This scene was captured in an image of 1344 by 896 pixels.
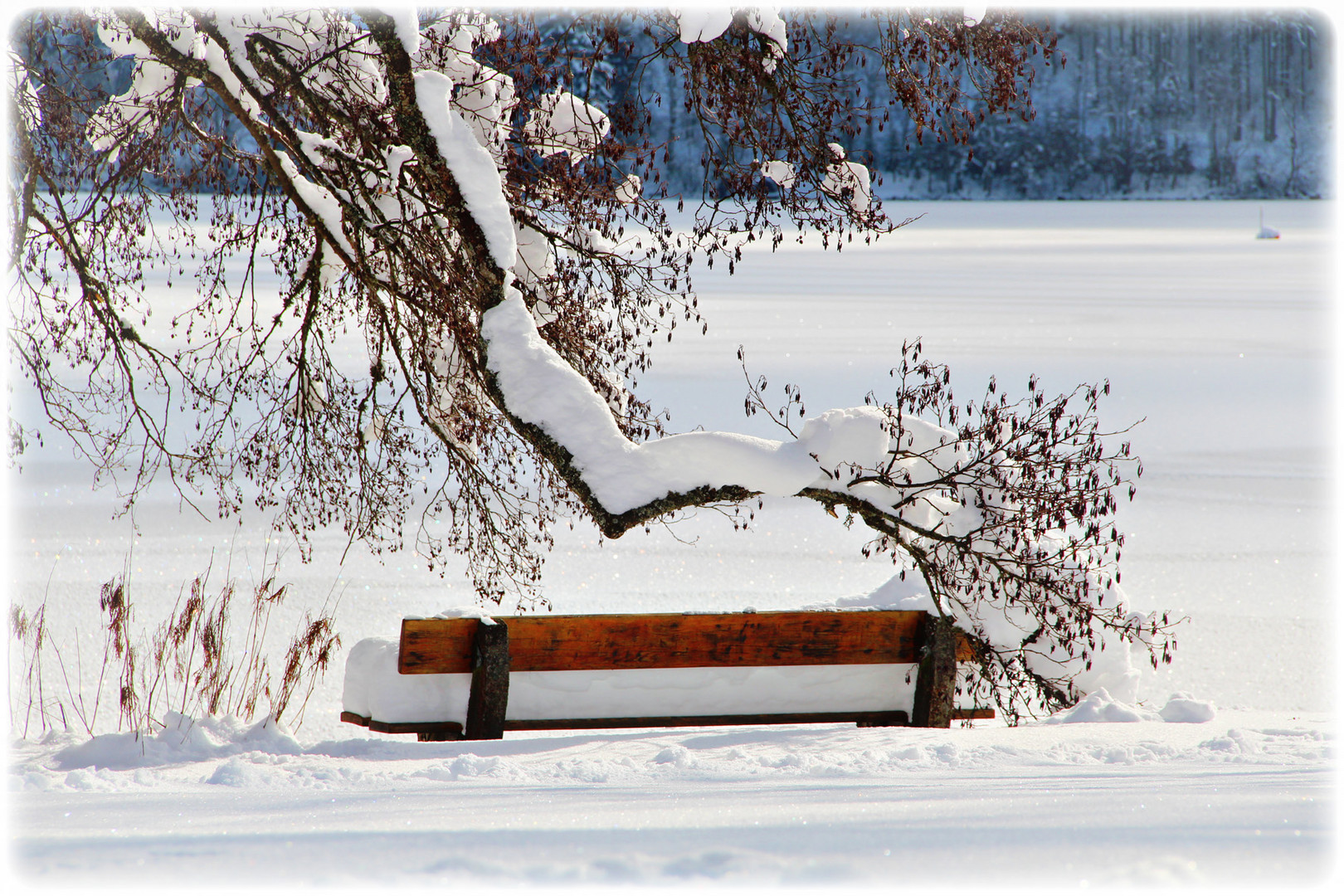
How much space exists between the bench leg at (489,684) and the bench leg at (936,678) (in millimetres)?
2020

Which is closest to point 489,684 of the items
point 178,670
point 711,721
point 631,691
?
point 631,691

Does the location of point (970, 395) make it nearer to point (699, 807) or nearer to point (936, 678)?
point (936, 678)

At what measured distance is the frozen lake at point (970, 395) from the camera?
8.59 m

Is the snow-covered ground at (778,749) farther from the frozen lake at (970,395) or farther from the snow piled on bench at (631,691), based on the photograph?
the snow piled on bench at (631,691)

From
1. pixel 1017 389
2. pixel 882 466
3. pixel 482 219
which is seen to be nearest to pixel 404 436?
pixel 482 219

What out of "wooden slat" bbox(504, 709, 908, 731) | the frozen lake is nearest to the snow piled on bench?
"wooden slat" bbox(504, 709, 908, 731)

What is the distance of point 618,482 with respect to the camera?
5195 mm

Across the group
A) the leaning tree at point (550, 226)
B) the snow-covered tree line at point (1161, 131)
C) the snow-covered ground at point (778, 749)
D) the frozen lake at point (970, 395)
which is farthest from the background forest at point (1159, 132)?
the leaning tree at point (550, 226)

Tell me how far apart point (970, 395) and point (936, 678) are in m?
12.4

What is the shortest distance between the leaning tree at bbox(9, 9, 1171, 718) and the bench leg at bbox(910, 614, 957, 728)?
245mm

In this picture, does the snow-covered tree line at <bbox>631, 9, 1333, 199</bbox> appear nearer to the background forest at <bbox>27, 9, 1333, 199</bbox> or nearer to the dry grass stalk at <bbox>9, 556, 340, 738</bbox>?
the background forest at <bbox>27, 9, 1333, 199</bbox>

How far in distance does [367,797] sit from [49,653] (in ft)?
15.1

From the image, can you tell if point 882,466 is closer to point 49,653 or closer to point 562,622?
point 562,622

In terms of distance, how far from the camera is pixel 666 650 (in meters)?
5.12
